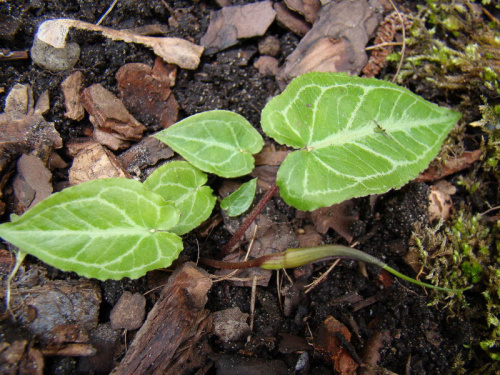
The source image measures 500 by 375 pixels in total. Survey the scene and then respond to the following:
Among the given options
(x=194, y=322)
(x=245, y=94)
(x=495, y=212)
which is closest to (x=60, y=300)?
(x=194, y=322)

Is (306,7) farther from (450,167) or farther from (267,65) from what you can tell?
(450,167)

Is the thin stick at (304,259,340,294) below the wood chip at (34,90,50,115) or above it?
below

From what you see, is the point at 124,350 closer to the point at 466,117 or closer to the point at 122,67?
the point at 122,67

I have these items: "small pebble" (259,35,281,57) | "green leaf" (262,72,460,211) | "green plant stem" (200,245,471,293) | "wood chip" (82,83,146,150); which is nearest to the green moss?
"green leaf" (262,72,460,211)

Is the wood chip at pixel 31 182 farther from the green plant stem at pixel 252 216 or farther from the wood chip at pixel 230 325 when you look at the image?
the wood chip at pixel 230 325

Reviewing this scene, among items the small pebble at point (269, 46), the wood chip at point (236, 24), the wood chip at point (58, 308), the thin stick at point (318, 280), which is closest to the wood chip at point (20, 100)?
the wood chip at point (58, 308)

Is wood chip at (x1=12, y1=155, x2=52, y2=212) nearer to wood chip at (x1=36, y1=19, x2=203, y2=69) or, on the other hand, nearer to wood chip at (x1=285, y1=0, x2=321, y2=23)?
wood chip at (x1=36, y1=19, x2=203, y2=69)
